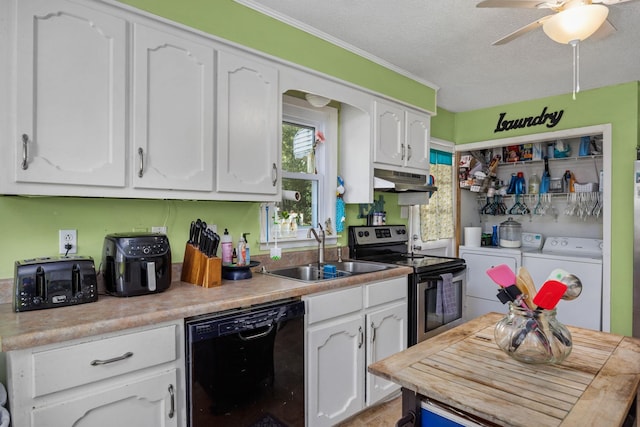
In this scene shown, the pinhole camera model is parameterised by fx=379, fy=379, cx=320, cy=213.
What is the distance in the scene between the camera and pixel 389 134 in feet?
9.90

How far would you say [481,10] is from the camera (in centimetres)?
214

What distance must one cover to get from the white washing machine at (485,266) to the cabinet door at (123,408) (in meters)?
3.39

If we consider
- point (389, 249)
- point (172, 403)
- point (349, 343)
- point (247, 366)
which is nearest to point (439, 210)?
point (389, 249)

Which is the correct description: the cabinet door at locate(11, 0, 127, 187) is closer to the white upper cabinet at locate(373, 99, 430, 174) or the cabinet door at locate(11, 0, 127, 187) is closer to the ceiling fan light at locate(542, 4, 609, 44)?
the white upper cabinet at locate(373, 99, 430, 174)

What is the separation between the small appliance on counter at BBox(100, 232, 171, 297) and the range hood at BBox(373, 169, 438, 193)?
Answer: 1.72 m

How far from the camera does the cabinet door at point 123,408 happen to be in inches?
48.8

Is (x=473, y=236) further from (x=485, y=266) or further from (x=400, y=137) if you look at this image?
(x=400, y=137)

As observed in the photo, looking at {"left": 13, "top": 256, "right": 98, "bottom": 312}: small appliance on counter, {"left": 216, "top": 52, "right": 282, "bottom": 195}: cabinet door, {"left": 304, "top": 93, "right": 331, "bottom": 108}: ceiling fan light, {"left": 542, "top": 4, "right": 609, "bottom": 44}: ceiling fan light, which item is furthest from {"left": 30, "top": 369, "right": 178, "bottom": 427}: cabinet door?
{"left": 542, "top": 4, "right": 609, "bottom": 44}: ceiling fan light

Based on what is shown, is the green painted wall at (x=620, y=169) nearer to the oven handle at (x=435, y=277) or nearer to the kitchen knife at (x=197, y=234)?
the oven handle at (x=435, y=277)

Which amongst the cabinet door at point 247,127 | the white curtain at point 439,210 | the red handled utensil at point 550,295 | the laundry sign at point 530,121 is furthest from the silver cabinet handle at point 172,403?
the laundry sign at point 530,121

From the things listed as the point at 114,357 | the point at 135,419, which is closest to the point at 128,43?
the point at 114,357

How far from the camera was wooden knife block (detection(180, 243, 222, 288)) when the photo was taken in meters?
1.91

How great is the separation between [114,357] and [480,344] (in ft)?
4.24

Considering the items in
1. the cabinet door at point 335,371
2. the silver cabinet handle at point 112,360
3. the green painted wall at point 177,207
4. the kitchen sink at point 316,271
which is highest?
the green painted wall at point 177,207
